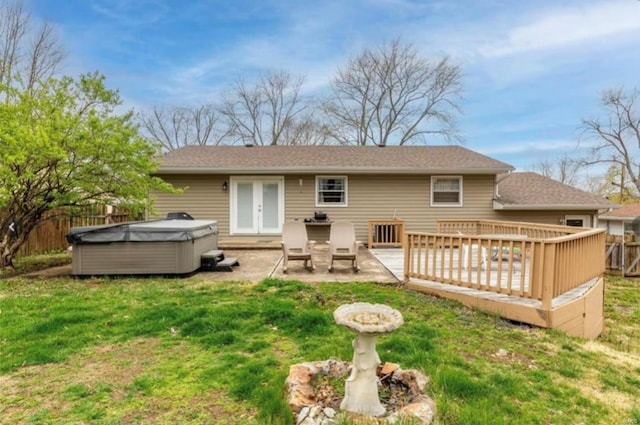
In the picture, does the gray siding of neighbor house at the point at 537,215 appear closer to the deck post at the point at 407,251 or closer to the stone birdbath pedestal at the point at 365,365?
the deck post at the point at 407,251

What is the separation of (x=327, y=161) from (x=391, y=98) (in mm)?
13481

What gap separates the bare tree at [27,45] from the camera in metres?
15.9

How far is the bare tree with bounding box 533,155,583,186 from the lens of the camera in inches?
1113

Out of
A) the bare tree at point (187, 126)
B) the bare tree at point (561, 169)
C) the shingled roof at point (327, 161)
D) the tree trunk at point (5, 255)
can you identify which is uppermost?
the bare tree at point (187, 126)

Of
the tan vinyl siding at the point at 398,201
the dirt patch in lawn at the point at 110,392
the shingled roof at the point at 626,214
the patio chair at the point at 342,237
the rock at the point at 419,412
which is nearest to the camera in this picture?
the rock at the point at 419,412

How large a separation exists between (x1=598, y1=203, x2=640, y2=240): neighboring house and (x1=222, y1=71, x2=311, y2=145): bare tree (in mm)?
19209

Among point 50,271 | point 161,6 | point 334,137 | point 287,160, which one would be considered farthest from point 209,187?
point 334,137

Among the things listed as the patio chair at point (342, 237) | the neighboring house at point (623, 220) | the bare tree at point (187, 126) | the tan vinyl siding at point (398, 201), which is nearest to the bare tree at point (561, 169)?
the neighboring house at point (623, 220)

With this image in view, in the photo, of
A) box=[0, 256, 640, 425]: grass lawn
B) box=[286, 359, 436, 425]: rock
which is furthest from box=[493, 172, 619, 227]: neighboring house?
box=[286, 359, 436, 425]: rock

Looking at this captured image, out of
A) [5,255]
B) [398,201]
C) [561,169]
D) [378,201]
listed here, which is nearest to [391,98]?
[398,201]

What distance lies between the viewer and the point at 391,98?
22797mm

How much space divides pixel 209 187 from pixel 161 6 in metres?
5.69

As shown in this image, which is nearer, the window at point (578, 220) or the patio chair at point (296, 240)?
the patio chair at point (296, 240)

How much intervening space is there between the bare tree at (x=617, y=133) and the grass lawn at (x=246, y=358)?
22.7 meters
